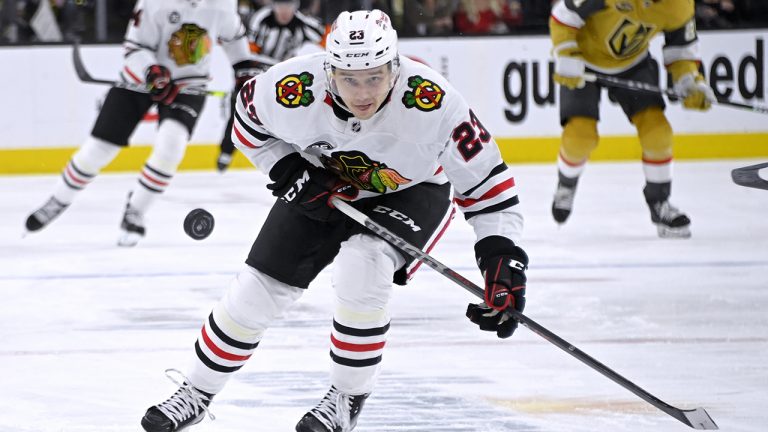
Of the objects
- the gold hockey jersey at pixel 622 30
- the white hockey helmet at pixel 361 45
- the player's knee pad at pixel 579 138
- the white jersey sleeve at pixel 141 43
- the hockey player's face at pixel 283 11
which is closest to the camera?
the white hockey helmet at pixel 361 45

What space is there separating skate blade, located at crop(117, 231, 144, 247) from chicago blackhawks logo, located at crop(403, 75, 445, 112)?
3103mm

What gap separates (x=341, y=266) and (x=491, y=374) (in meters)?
0.86

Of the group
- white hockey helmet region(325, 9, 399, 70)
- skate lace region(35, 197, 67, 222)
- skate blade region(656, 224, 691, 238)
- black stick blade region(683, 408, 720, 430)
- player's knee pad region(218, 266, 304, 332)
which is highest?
white hockey helmet region(325, 9, 399, 70)

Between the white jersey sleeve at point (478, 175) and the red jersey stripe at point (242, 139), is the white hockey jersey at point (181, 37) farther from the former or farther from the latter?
the white jersey sleeve at point (478, 175)

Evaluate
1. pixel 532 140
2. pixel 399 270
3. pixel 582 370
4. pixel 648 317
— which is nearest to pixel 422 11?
pixel 532 140

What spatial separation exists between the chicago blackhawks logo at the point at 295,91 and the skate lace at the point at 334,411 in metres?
0.56

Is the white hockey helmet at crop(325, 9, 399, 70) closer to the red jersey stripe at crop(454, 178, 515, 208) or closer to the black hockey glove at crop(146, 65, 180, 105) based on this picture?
the red jersey stripe at crop(454, 178, 515, 208)

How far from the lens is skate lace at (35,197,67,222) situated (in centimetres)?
525

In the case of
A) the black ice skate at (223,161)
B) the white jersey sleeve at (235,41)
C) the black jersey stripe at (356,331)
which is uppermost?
the black jersey stripe at (356,331)

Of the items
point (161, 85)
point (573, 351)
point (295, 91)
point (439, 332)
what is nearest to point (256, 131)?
point (295, 91)

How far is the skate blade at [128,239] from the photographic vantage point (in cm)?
514

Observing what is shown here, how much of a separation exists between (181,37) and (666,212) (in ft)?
7.35

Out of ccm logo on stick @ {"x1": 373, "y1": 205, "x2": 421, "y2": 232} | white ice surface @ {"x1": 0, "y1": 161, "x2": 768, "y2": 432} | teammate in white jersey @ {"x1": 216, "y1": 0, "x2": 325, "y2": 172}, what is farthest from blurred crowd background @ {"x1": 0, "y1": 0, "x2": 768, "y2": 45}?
ccm logo on stick @ {"x1": 373, "y1": 205, "x2": 421, "y2": 232}

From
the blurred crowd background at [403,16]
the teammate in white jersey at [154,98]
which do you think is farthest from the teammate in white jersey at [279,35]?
the teammate in white jersey at [154,98]
